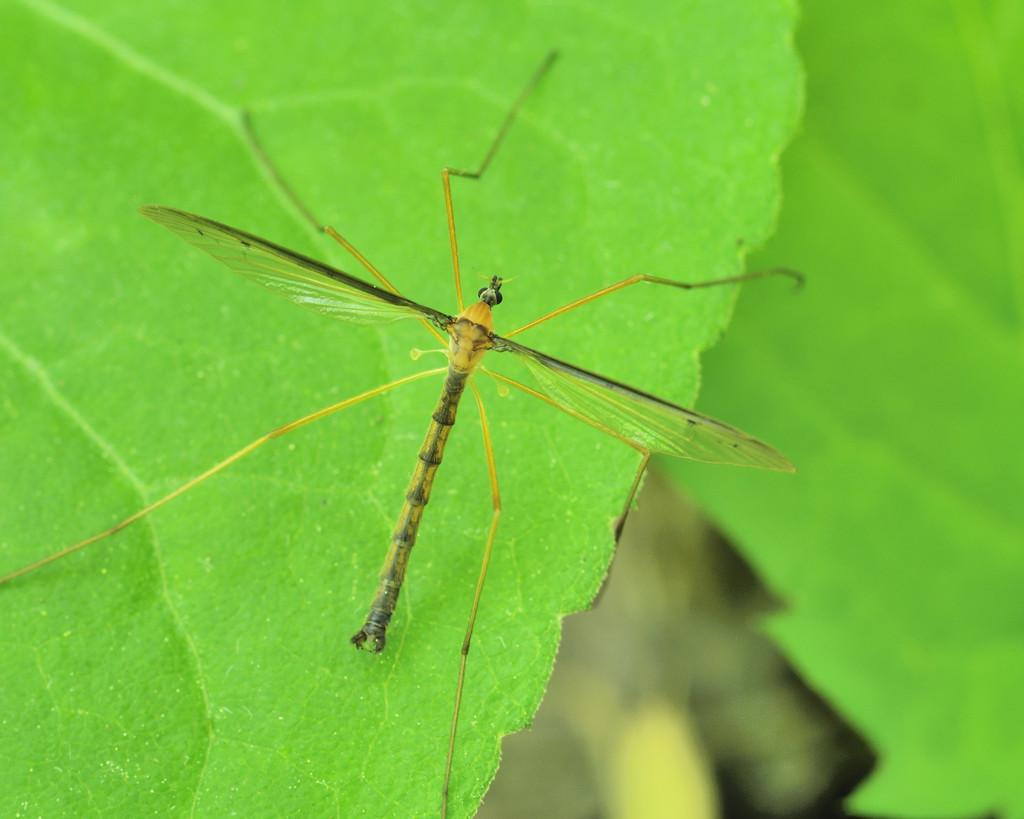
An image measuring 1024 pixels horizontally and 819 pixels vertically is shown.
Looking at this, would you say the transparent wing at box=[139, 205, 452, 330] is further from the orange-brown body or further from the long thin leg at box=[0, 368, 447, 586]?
the long thin leg at box=[0, 368, 447, 586]

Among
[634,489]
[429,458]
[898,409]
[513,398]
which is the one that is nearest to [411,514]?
[429,458]

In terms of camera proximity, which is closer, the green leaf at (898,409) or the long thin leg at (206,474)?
the long thin leg at (206,474)

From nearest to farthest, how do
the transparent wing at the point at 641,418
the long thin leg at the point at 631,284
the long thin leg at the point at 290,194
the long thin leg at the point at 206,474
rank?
Result: the transparent wing at the point at 641,418, the long thin leg at the point at 206,474, the long thin leg at the point at 631,284, the long thin leg at the point at 290,194

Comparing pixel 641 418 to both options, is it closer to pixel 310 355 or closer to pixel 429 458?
pixel 429 458

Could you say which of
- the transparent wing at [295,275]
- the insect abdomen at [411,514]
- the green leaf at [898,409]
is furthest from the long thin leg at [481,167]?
the green leaf at [898,409]

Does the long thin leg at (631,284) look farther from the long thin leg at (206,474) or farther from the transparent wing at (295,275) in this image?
the long thin leg at (206,474)
